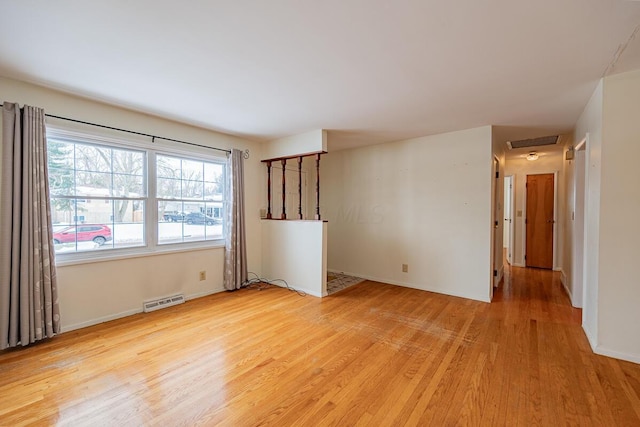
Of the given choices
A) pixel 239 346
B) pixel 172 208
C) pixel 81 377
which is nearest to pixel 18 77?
pixel 172 208

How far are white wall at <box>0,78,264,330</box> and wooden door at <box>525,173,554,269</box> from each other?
20.2ft

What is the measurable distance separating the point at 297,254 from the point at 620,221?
347cm

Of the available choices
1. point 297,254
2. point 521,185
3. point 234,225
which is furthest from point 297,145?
point 521,185

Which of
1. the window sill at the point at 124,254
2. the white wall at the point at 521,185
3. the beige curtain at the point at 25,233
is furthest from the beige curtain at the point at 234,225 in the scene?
the white wall at the point at 521,185

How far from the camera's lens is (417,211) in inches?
171

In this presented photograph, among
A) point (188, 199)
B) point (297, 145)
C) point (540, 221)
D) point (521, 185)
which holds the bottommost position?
point (540, 221)

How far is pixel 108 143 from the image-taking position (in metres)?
3.04

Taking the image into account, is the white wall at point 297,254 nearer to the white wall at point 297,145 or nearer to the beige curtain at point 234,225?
the beige curtain at point 234,225

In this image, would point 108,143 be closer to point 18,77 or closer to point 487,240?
point 18,77

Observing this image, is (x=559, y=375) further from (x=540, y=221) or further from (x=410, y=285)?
(x=540, y=221)

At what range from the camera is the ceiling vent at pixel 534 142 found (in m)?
4.40

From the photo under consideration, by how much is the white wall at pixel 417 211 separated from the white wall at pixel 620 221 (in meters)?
1.35

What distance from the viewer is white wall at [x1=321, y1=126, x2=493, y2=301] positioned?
378cm

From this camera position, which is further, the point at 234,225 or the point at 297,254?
the point at 297,254
